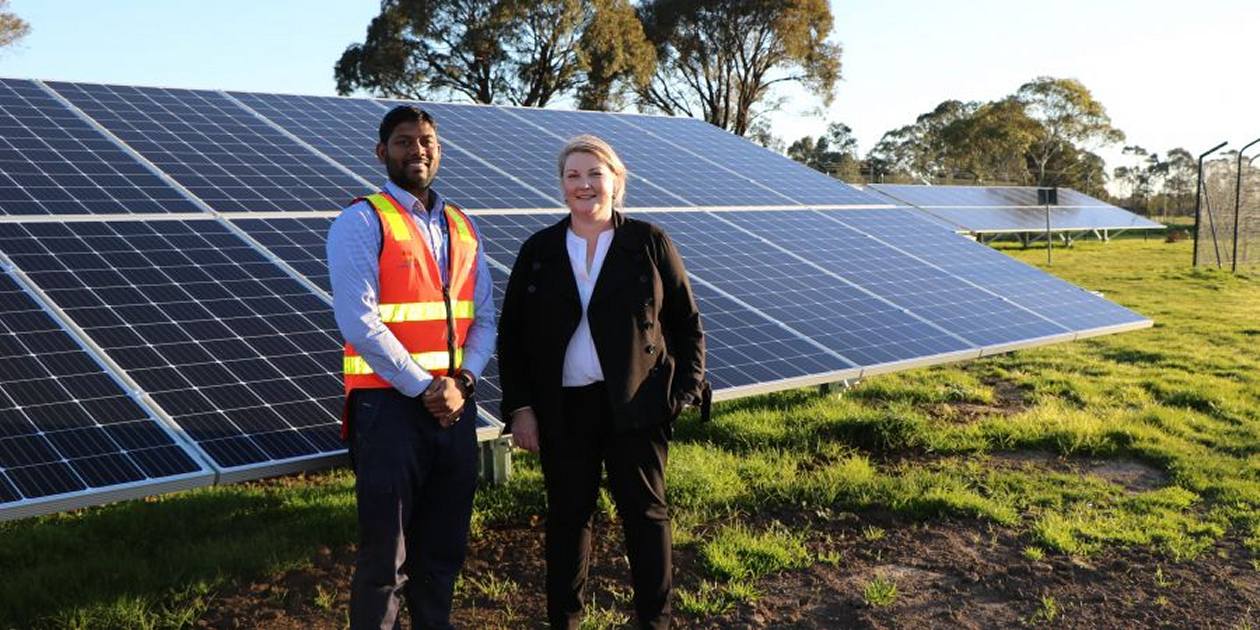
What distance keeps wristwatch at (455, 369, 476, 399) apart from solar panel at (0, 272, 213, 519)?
1.09 metres

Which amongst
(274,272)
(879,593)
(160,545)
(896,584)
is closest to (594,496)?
(879,593)

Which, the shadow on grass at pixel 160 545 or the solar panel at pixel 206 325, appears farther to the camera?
the shadow on grass at pixel 160 545

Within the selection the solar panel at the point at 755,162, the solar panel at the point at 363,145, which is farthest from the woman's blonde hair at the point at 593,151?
the solar panel at the point at 755,162

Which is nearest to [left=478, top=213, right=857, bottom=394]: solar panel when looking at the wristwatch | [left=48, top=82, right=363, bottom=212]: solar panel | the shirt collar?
[left=48, top=82, right=363, bottom=212]: solar panel

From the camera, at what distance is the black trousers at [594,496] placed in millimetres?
4195

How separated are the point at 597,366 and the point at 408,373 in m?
0.79

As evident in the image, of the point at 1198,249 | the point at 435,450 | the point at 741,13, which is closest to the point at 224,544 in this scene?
the point at 435,450

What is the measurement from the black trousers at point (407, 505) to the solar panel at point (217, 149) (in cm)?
383

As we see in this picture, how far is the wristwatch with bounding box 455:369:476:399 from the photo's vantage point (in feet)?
13.0

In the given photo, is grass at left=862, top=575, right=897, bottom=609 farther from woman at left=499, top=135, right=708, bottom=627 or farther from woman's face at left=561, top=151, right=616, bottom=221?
woman's face at left=561, top=151, right=616, bottom=221

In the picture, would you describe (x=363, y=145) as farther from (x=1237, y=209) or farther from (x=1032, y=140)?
(x=1032, y=140)

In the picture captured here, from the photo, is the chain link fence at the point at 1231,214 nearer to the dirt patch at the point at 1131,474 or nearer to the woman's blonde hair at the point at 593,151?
the dirt patch at the point at 1131,474

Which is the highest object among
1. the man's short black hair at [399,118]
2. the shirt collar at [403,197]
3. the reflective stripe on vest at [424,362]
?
the man's short black hair at [399,118]

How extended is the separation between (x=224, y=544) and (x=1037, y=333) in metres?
6.10
